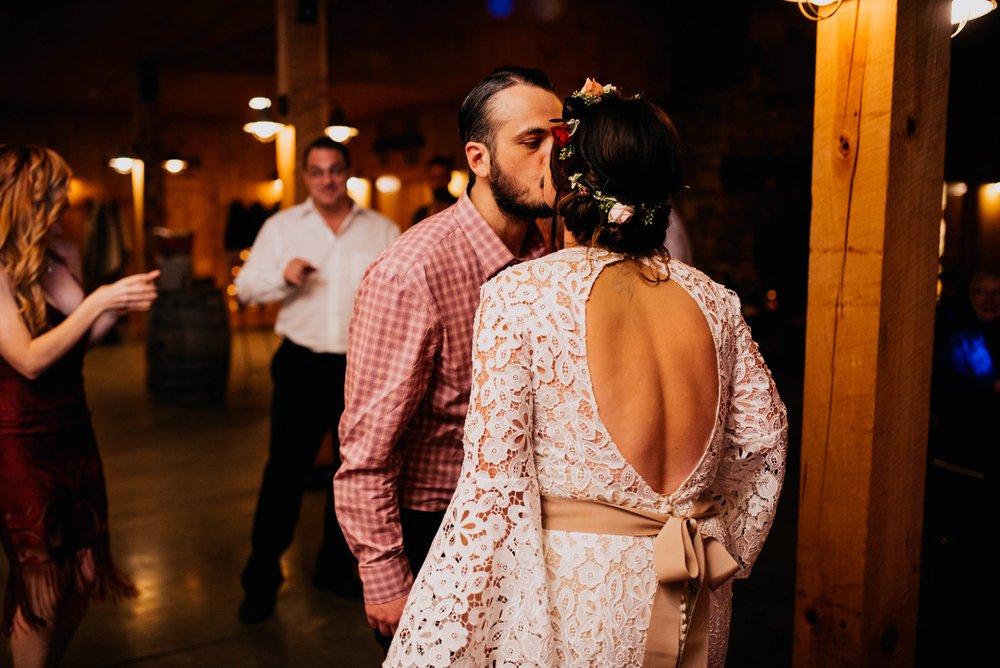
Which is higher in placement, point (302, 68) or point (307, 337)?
point (302, 68)

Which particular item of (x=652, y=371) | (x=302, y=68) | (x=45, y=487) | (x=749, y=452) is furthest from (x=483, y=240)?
(x=302, y=68)

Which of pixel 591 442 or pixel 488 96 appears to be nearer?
pixel 591 442

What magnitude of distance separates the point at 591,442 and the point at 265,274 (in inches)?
98.3

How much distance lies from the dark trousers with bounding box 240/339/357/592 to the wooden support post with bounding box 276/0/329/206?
1585 mm

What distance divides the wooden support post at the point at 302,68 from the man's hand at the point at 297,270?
1.39m

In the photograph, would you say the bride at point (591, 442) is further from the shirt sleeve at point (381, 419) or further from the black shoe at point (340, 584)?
the black shoe at point (340, 584)

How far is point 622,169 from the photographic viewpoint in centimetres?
126

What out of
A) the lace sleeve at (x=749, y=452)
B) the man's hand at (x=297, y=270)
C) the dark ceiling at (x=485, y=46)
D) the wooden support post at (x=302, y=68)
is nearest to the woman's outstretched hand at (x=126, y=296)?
the man's hand at (x=297, y=270)

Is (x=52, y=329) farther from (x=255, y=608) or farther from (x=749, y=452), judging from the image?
(x=749, y=452)

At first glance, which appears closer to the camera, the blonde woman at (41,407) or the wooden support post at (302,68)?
the blonde woman at (41,407)

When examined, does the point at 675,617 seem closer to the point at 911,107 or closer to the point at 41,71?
the point at 911,107

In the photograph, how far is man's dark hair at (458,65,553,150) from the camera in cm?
164

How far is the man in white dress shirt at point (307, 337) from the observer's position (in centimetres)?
307

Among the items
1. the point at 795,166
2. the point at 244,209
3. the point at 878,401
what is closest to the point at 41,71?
the point at 244,209
